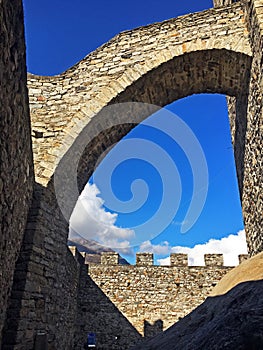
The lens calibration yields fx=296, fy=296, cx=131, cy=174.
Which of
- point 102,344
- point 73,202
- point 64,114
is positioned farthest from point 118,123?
point 102,344

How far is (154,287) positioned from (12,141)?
10.3 meters

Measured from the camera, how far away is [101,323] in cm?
1156

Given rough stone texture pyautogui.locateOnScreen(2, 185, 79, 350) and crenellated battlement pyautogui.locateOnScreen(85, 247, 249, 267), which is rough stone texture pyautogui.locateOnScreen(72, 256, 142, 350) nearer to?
crenellated battlement pyautogui.locateOnScreen(85, 247, 249, 267)

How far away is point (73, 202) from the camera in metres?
5.46

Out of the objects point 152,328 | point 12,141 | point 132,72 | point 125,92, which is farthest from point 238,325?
point 152,328

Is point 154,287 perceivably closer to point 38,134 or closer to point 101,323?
point 101,323

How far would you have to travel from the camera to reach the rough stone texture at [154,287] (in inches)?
459

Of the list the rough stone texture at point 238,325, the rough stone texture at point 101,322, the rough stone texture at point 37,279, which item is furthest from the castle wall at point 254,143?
the rough stone texture at point 101,322

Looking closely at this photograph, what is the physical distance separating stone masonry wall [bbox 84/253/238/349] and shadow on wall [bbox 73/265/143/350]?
114mm

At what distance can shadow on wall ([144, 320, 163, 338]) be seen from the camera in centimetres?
1134

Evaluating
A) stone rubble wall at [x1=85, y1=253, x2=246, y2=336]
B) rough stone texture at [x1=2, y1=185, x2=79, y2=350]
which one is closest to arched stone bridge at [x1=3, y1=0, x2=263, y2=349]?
rough stone texture at [x1=2, y1=185, x2=79, y2=350]

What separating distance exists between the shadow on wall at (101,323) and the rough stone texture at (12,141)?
881 centimetres

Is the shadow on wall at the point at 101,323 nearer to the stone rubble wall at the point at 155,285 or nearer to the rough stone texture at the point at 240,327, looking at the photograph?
the stone rubble wall at the point at 155,285

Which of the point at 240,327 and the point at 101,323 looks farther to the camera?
the point at 101,323
